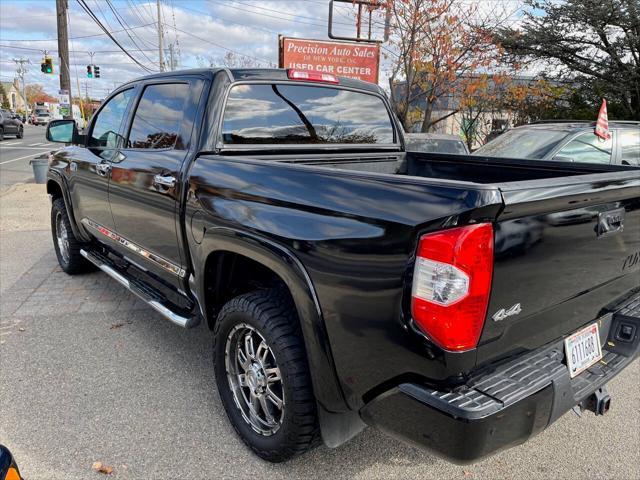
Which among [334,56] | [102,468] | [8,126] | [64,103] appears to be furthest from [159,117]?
[8,126]

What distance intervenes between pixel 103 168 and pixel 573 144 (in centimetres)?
551

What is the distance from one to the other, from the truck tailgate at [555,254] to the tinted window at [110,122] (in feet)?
10.4

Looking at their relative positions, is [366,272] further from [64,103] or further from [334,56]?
[64,103]

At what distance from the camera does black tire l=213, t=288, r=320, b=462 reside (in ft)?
Result: 7.20

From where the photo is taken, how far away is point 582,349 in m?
2.17

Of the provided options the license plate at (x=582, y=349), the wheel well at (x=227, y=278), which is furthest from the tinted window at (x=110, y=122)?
the license plate at (x=582, y=349)

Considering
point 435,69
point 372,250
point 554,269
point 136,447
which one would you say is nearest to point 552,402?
point 554,269

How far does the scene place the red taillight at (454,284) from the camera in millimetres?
1598

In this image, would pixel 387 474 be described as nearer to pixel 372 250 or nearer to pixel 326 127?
pixel 372 250

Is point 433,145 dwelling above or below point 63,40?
below

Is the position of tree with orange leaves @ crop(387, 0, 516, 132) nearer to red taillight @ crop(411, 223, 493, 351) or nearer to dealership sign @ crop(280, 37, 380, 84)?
dealership sign @ crop(280, 37, 380, 84)

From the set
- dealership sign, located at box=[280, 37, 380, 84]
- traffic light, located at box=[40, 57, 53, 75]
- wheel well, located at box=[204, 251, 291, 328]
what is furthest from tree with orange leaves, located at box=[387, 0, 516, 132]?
traffic light, located at box=[40, 57, 53, 75]

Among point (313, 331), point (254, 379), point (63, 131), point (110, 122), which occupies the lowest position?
point (254, 379)

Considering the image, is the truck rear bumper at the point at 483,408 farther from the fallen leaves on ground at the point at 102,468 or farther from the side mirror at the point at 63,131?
the side mirror at the point at 63,131
